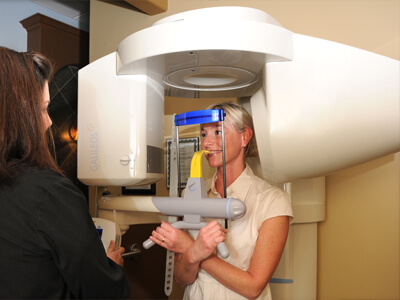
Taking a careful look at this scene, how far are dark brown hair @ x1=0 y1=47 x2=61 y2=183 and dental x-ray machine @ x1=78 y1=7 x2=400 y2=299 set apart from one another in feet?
0.93

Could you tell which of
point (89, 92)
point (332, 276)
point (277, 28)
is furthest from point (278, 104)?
point (332, 276)

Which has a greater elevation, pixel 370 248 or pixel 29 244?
pixel 29 244

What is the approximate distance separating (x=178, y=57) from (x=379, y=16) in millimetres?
845

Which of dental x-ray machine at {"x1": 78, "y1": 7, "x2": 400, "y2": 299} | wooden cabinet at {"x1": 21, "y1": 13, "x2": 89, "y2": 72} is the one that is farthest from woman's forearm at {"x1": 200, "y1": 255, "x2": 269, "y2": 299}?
wooden cabinet at {"x1": 21, "y1": 13, "x2": 89, "y2": 72}

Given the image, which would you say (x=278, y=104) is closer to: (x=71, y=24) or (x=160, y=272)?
(x=160, y=272)

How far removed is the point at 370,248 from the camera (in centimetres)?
143

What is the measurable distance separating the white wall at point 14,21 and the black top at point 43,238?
169 centimetres

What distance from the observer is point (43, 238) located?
0.79 metres

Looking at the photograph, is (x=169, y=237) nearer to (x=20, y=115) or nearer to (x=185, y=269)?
(x=185, y=269)

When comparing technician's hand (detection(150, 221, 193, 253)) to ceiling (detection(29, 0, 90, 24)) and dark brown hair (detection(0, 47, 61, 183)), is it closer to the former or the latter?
dark brown hair (detection(0, 47, 61, 183))

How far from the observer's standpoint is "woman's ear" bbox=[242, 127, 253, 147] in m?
1.31

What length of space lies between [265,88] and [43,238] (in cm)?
65

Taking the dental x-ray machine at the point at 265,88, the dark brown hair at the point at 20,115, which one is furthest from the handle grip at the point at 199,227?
the dark brown hair at the point at 20,115

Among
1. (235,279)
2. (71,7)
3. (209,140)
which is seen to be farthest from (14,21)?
(235,279)
